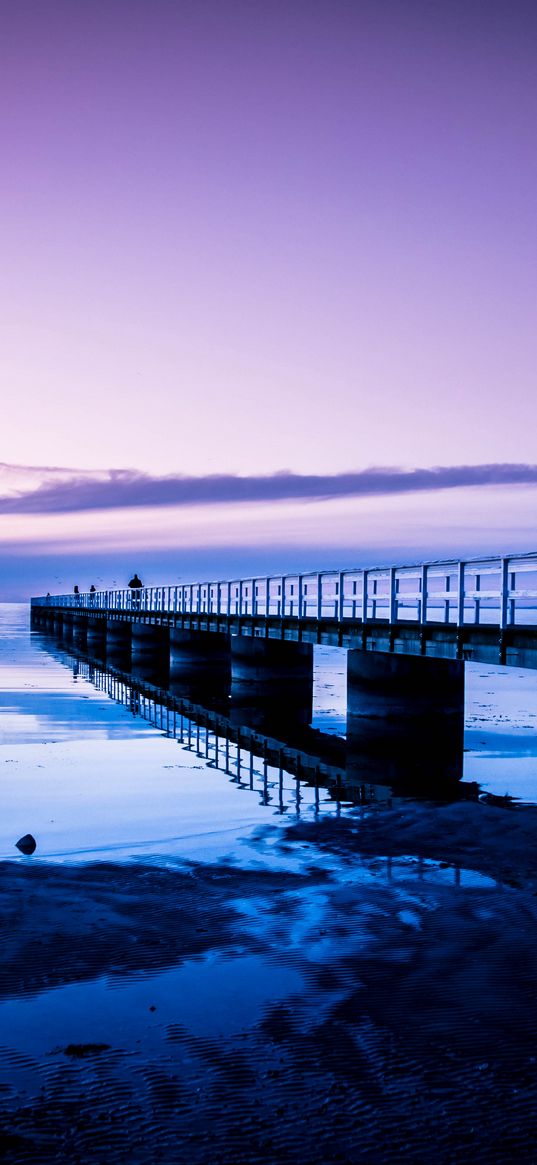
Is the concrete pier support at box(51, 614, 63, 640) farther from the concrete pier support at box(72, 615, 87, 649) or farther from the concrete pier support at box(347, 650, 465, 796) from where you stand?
the concrete pier support at box(347, 650, 465, 796)

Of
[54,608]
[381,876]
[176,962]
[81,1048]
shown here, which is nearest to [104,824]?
[381,876]

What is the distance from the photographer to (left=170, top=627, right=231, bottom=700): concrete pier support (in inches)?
1548

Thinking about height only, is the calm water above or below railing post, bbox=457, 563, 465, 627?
below

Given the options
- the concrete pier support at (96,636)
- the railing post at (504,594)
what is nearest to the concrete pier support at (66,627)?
the concrete pier support at (96,636)

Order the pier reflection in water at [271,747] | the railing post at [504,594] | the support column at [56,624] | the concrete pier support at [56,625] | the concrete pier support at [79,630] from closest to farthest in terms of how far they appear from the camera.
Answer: the pier reflection in water at [271,747], the railing post at [504,594], the concrete pier support at [79,630], the concrete pier support at [56,625], the support column at [56,624]

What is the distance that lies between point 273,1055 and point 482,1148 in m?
1.32

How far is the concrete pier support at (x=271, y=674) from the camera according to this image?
29.9m

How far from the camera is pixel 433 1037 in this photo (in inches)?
229

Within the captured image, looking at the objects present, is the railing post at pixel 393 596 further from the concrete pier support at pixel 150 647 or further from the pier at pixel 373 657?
the concrete pier support at pixel 150 647

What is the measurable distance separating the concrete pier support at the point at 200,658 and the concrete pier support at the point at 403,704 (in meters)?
17.0

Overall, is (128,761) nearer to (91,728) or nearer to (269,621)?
(91,728)

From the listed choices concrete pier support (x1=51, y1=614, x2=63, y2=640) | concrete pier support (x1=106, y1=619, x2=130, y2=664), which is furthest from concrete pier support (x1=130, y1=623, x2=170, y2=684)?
concrete pier support (x1=51, y1=614, x2=63, y2=640)

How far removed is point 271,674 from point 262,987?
24122 millimetres

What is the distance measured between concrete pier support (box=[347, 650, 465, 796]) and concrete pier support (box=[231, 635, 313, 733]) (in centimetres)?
688
